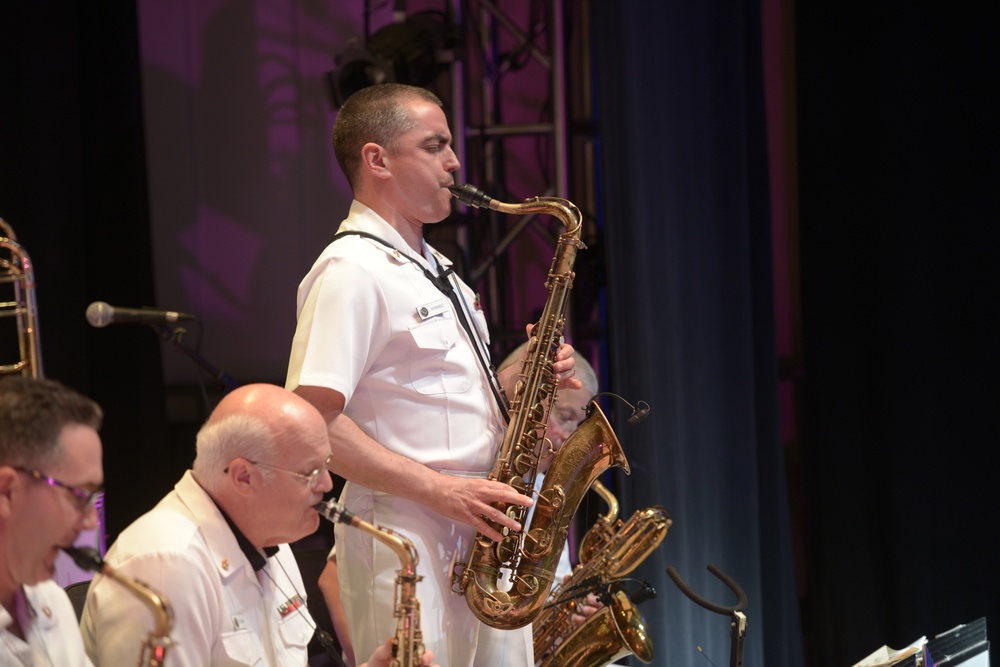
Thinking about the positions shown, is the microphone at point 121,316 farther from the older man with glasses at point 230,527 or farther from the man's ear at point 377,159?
the older man with glasses at point 230,527

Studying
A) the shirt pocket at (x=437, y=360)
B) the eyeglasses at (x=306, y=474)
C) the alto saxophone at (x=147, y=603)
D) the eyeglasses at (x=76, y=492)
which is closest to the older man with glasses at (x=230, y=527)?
the eyeglasses at (x=306, y=474)

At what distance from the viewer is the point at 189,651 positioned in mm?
1916

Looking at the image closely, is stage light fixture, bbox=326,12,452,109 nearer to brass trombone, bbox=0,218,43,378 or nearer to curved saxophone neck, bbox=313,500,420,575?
brass trombone, bbox=0,218,43,378

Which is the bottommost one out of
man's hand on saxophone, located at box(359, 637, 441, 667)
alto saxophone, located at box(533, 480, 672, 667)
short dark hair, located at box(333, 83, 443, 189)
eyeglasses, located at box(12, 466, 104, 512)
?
alto saxophone, located at box(533, 480, 672, 667)

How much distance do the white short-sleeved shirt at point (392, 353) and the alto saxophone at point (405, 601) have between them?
0.33m

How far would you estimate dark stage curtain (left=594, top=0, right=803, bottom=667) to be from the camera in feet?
12.9

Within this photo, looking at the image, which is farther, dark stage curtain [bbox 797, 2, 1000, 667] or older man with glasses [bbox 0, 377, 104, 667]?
dark stage curtain [bbox 797, 2, 1000, 667]

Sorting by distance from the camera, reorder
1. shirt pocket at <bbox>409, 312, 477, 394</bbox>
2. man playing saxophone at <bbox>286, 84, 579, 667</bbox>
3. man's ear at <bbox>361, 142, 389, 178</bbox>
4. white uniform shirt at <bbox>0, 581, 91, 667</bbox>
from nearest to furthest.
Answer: white uniform shirt at <bbox>0, 581, 91, 667</bbox>, man playing saxophone at <bbox>286, 84, 579, 667</bbox>, shirt pocket at <bbox>409, 312, 477, 394</bbox>, man's ear at <bbox>361, 142, 389, 178</bbox>

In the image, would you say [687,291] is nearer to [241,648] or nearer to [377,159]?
[377,159]

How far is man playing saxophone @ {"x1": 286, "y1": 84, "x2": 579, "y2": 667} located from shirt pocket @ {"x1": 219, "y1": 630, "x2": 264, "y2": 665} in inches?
16.7

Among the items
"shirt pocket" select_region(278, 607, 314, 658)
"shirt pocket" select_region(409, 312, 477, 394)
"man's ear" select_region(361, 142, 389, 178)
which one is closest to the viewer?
"shirt pocket" select_region(278, 607, 314, 658)

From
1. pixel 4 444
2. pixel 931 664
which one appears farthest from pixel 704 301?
pixel 4 444

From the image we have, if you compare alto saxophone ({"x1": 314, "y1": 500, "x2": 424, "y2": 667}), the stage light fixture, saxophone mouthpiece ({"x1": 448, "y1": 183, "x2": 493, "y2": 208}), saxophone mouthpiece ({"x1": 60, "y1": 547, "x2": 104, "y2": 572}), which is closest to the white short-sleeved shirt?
saxophone mouthpiece ({"x1": 448, "y1": 183, "x2": 493, "y2": 208})

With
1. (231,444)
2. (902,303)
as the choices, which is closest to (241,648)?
(231,444)
